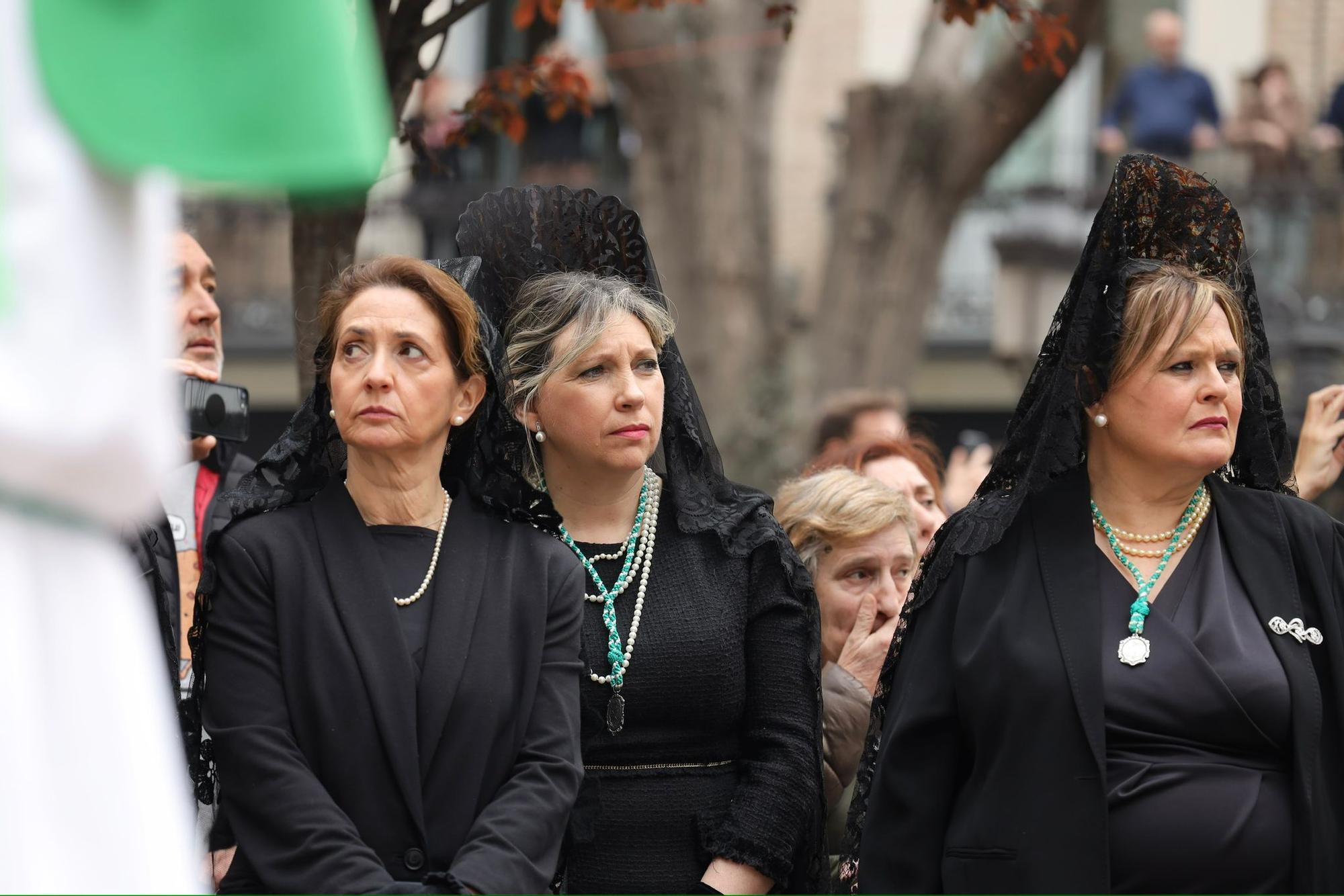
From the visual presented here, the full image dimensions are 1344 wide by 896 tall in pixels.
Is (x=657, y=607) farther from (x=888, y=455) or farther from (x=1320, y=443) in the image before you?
(x=1320, y=443)

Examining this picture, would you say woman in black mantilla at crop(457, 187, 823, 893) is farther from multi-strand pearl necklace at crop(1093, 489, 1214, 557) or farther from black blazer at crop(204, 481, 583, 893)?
multi-strand pearl necklace at crop(1093, 489, 1214, 557)

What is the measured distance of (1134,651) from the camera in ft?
12.7

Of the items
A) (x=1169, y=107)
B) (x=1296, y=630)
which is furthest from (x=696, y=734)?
(x=1169, y=107)

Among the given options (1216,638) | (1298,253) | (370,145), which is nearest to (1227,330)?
(1216,638)

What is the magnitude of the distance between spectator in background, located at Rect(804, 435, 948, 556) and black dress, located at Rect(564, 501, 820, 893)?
44.8 inches

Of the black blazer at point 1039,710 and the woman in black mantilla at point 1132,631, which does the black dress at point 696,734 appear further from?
the black blazer at point 1039,710

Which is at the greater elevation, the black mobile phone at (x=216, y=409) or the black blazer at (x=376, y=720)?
the black mobile phone at (x=216, y=409)

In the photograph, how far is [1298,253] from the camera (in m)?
15.2

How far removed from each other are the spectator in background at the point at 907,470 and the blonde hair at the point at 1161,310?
1.48m

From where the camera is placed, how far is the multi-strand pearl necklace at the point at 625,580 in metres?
4.31

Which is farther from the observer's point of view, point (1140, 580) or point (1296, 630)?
point (1140, 580)

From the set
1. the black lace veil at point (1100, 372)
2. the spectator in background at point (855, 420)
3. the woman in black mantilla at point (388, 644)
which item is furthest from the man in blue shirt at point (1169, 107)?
the woman in black mantilla at point (388, 644)

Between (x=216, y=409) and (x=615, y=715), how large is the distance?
1.22 m

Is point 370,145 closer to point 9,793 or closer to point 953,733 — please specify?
point 9,793
